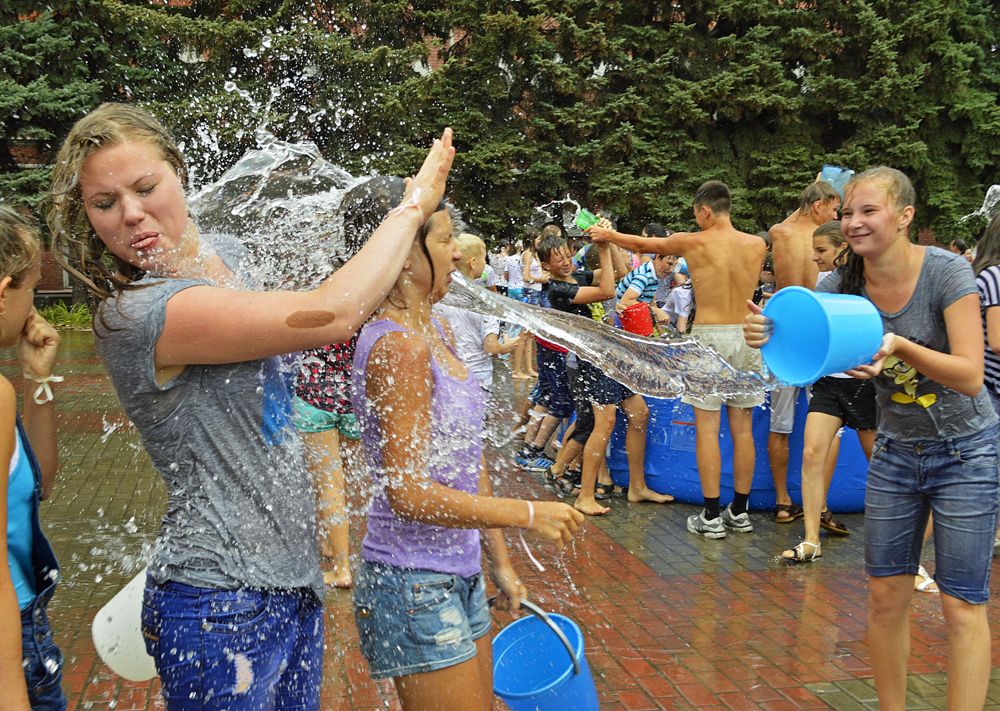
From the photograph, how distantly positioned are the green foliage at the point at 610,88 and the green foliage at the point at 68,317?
2.93m

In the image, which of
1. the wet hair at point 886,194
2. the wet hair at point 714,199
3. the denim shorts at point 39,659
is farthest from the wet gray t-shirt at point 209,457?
the wet hair at point 714,199

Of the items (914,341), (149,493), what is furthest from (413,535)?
(149,493)

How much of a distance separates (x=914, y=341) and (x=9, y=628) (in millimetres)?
2945

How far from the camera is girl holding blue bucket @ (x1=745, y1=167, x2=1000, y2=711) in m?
3.10

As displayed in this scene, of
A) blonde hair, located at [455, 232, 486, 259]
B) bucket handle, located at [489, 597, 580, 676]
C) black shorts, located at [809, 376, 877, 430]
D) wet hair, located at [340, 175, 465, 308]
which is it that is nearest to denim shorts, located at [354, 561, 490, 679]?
bucket handle, located at [489, 597, 580, 676]

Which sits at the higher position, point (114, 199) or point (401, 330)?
point (114, 199)

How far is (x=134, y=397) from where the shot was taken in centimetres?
183

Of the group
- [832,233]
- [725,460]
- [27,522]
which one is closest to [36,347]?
[27,522]

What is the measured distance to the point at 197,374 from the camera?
1.84 meters

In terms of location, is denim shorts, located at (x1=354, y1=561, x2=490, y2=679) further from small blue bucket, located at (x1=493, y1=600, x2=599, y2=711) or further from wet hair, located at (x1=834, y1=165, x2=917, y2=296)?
wet hair, located at (x1=834, y1=165, x2=917, y2=296)

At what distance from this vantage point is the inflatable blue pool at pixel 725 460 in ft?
21.5

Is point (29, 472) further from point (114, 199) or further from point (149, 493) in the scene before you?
point (149, 493)

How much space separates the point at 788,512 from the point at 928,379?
3554 mm

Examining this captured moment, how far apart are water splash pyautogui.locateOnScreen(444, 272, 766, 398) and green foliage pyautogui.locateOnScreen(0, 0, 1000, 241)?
56.6 ft
